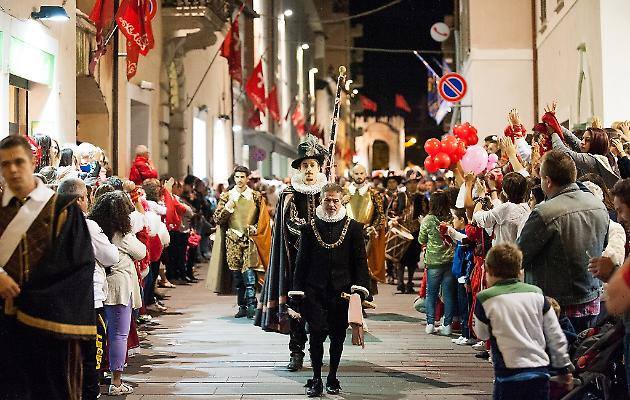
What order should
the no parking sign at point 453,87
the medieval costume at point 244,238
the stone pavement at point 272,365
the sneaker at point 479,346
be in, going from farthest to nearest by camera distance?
the no parking sign at point 453,87 < the medieval costume at point 244,238 < the sneaker at point 479,346 < the stone pavement at point 272,365

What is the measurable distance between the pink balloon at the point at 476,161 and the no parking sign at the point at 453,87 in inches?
477

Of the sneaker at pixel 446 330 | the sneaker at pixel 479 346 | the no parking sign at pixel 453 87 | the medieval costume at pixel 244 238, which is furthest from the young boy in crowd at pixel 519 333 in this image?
the no parking sign at pixel 453 87

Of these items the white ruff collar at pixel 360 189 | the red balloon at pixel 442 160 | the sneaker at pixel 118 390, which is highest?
the red balloon at pixel 442 160

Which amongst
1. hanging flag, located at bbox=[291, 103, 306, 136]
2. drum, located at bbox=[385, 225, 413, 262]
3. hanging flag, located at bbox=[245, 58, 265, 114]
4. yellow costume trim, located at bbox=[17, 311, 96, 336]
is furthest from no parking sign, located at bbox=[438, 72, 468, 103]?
hanging flag, located at bbox=[291, 103, 306, 136]

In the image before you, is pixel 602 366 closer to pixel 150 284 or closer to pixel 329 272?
pixel 329 272

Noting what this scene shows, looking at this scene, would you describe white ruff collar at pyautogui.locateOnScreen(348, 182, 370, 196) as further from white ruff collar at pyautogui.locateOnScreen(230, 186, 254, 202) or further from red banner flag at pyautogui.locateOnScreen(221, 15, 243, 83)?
red banner flag at pyautogui.locateOnScreen(221, 15, 243, 83)

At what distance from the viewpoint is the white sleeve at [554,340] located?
6234mm

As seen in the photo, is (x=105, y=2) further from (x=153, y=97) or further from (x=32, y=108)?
(x=153, y=97)

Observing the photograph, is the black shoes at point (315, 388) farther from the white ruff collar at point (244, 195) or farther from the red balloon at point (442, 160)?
the red balloon at point (442, 160)

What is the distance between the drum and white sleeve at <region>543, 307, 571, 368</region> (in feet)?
38.3

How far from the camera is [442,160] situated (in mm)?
14430

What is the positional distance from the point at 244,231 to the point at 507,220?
5.68m

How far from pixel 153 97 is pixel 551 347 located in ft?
64.3

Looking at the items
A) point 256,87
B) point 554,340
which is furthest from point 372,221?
point 256,87
